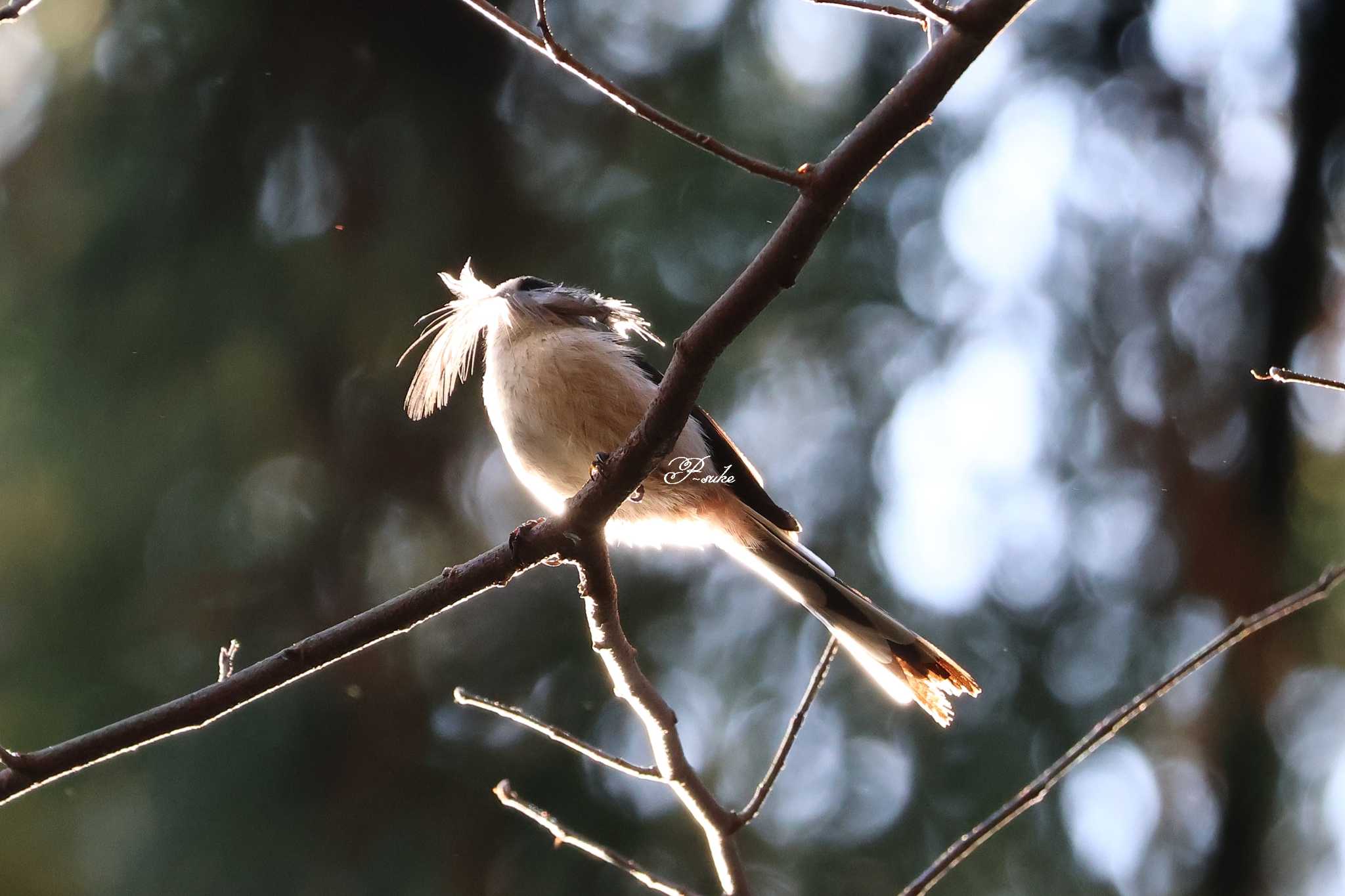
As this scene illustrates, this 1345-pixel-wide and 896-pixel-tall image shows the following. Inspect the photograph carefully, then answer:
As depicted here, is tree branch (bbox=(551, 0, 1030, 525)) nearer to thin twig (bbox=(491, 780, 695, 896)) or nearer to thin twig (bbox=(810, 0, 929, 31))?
thin twig (bbox=(810, 0, 929, 31))

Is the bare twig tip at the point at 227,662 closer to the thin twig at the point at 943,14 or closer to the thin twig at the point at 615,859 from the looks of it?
the thin twig at the point at 615,859

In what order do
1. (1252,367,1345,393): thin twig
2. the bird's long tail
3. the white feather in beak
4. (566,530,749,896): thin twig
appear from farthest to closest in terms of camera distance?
the white feather in beak < the bird's long tail < (566,530,749,896): thin twig < (1252,367,1345,393): thin twig

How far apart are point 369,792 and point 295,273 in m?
1.55

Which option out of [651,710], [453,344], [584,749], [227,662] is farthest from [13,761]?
[453,344]

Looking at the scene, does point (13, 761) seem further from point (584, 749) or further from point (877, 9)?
point (877, 9)

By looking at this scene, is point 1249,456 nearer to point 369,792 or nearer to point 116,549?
point 369,792

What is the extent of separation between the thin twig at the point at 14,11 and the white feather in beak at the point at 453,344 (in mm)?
1182

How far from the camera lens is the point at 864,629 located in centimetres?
234

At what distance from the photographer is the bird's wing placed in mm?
2580

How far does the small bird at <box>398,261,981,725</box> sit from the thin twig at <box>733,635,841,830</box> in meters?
0.36

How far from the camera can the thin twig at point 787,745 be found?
1.81m

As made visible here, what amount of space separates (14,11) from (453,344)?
1.28 m

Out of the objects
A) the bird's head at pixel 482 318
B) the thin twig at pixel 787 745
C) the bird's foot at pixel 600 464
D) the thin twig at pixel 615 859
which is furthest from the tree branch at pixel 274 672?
the bird's head at pixel 482 318

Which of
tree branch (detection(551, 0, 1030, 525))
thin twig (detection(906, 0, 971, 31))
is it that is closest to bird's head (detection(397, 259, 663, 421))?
tree branch (detection(551, 0, 1030, 525))
